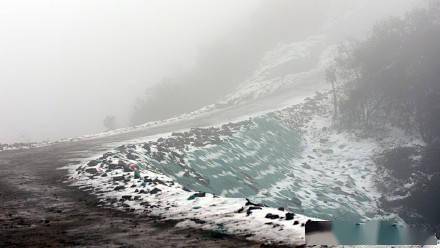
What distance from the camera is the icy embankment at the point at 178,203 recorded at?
919 centimetres

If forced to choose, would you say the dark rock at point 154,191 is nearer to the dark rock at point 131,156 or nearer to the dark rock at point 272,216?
the dark rock at point 272,216

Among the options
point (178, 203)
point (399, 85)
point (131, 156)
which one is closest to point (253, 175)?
point (131, 156)

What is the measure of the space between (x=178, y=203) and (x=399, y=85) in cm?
3913

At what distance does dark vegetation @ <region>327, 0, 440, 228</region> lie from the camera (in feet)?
131


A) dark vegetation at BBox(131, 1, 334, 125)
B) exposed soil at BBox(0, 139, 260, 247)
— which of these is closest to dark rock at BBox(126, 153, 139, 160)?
exposed soil at BBox(0, 139, 260, 247)

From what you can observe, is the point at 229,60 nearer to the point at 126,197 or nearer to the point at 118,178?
the point at 118,178

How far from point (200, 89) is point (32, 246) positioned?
88.8 m

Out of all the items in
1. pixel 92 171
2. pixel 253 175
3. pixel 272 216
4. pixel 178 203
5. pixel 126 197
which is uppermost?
pixel 92 171

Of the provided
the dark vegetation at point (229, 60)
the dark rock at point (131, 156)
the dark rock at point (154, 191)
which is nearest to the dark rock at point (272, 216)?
the dark rock at point (154, 191)

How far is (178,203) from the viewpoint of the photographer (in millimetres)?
12617

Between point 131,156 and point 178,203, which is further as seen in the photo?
point 131,156

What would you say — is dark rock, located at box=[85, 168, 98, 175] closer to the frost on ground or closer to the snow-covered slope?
the frost on ground

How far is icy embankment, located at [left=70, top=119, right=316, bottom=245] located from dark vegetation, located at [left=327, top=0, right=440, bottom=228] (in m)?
26.1

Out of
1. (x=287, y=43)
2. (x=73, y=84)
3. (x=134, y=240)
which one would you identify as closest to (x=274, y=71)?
(x=287, y=43)
